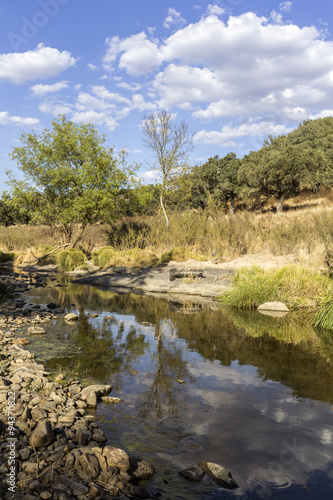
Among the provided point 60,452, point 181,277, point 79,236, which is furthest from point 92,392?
point 79,236

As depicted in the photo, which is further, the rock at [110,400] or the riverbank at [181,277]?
the riverbank at [181,277]

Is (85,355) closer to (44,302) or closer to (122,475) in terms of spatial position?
(122,475)

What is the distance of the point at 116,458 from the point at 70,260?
1749 cm

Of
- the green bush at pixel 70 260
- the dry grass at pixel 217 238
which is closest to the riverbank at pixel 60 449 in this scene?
the dry grass at pixel 217 238

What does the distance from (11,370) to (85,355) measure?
1.34m

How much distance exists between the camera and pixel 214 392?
16.1 feet

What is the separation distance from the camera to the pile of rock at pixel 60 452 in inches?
105

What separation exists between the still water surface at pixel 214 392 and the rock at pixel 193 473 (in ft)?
0.19

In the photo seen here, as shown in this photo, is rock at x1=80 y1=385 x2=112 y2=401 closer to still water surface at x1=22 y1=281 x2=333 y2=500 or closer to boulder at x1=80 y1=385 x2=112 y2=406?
boulder at x1=80 y1=385 x2=112 y2=406

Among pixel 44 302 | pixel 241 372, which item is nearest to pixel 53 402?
pixel 241 372

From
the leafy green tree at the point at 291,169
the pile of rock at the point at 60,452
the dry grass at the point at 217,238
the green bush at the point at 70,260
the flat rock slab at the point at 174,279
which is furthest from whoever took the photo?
the leafy green tree at the point at 291,169

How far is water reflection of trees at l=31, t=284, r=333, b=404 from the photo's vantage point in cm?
541

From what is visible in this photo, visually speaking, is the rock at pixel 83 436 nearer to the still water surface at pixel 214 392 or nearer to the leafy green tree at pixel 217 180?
the still water surface at pixel 214 392

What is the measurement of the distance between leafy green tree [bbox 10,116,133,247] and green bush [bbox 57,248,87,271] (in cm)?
264
